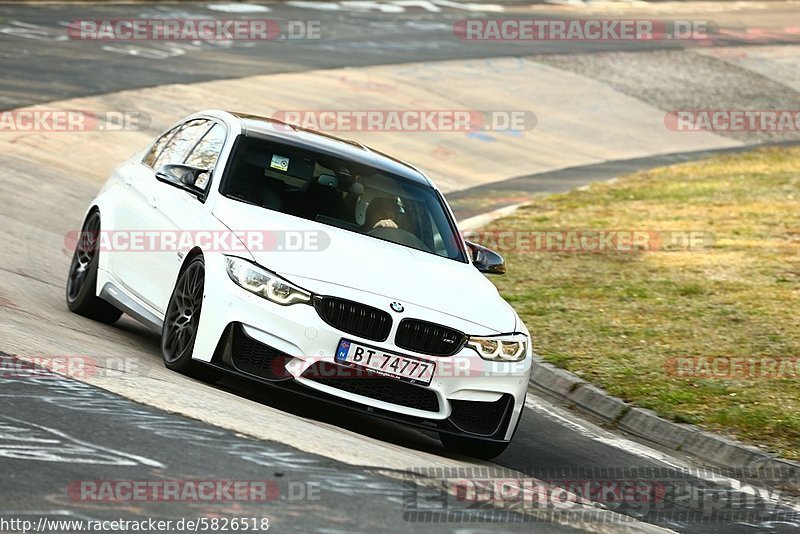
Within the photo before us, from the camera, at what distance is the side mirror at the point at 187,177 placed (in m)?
9.13

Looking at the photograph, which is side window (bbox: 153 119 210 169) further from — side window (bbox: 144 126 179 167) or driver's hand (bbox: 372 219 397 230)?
driver's hand (bbox: 372 219 397 230)

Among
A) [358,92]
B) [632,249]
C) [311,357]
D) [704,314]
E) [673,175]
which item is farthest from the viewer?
[358,92]

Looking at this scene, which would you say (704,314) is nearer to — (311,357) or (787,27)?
(311,357)

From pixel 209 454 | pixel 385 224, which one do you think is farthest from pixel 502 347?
pixel 209 454

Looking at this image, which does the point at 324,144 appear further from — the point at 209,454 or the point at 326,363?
the point at 209,454

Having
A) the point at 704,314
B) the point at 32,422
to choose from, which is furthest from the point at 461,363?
the point at 704,314

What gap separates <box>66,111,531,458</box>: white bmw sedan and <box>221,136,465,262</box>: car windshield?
11mm

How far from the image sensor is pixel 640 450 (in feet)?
31.2

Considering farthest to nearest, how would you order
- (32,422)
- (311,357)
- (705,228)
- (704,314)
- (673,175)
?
(673,175)
(705,228)
(704,314)
(311,357)
(32,422)

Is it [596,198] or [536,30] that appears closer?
[596,198]

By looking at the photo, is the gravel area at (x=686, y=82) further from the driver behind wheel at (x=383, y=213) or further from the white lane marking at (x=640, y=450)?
the driver behind wheel at (x=383, y=213)

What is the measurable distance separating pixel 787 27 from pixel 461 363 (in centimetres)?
3538

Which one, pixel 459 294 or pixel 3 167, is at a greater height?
pixel 459 294

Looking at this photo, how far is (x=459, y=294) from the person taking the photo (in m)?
8.45
